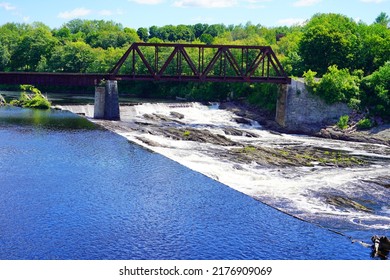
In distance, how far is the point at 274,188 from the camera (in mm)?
44938

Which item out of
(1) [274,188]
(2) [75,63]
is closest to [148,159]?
(1) [274,188]

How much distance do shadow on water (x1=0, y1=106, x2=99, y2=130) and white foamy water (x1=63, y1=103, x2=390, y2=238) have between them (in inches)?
143

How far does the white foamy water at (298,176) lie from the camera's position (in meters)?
39.2

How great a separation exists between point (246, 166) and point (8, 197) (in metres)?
20.1

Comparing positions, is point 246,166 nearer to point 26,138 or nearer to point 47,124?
point 26,138

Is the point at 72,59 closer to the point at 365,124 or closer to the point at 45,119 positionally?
the point at 45,119

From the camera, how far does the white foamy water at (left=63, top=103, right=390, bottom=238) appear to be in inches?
1543

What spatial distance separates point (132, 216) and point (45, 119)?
131ft

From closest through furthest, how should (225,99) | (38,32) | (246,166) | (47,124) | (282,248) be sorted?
(282,248) → (246,166) → (47,124) → (225,99) → (38,32)

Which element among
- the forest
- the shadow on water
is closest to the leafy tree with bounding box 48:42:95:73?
the forest

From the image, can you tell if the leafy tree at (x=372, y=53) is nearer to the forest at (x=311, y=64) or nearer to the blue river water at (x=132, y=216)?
the forest at (x=311, y=64)

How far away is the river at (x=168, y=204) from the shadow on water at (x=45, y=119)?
27.7 feet

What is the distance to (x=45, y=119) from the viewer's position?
75.4 m
